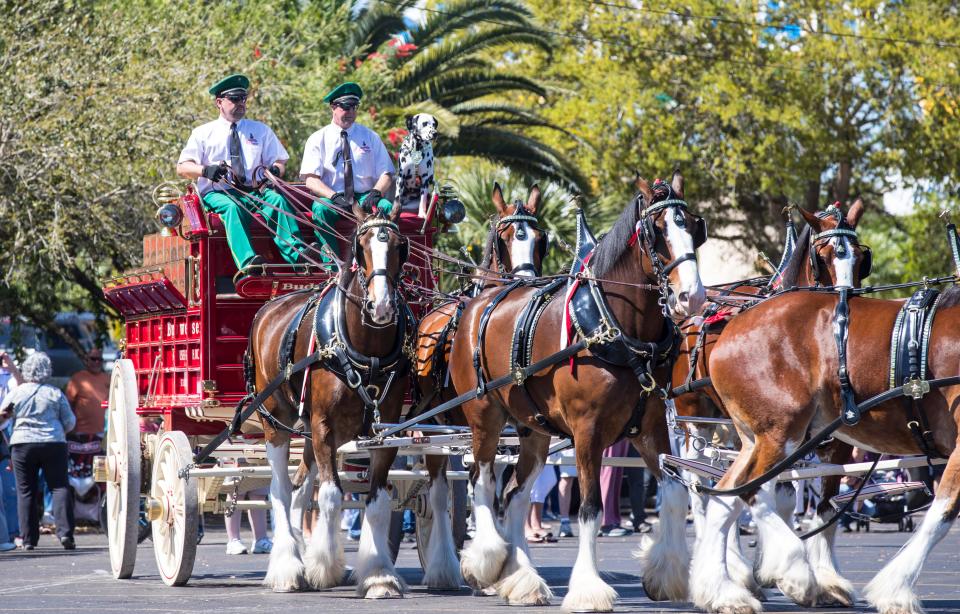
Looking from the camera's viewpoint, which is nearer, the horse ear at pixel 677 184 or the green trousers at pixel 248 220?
the horse ear at pixel 677 184

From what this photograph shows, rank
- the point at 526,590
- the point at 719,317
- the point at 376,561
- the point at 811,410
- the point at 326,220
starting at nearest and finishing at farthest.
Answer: the point at 811,410 → the point at 526,590 → the point at 376,561 → the point at 719,317 → the point at 326,220

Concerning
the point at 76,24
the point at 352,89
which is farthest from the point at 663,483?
the point at 76,24

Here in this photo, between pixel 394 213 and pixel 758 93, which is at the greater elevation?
pixel 758 93

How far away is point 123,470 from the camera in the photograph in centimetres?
1120

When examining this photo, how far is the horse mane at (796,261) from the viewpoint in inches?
387

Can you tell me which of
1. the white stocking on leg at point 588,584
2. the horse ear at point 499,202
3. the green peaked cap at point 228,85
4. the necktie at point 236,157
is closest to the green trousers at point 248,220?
the necktie at point 236,157

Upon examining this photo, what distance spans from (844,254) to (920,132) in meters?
19.6

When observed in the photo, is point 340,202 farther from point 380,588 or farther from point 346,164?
point 380,588

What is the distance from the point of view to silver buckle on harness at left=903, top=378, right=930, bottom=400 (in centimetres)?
732

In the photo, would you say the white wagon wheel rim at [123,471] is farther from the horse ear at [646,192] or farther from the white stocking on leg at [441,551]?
the horse ear at [646,192]

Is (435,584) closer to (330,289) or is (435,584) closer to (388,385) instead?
(388,385)

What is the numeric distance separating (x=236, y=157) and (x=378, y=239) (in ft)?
7.11

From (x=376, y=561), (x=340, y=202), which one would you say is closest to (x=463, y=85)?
(x=340, y=202)

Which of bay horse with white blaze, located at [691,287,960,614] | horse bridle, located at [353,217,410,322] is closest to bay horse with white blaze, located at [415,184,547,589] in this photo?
horse bridle, located at [353,217,410,322]
